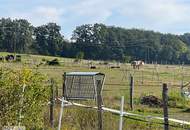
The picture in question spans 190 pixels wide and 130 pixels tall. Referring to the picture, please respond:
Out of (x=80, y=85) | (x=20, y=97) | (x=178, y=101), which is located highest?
(x=20, y=97)

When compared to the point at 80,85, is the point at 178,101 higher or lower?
lower

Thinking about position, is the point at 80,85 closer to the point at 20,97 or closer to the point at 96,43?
the point at 20,97

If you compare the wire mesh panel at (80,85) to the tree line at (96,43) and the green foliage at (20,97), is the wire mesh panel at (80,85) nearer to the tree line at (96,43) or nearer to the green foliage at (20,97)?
the green foliage at (20,97)

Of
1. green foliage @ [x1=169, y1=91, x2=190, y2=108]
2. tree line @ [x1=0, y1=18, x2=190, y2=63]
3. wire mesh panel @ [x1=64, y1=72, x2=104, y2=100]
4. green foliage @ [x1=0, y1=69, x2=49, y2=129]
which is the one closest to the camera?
green foliage @ [x1=0, y1=69, x2=49, y2=129]

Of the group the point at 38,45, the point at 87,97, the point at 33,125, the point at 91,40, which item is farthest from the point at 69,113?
the point at 91,40

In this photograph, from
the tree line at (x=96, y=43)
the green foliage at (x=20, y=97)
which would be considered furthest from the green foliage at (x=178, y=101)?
the tree line at (x=96, y=43)

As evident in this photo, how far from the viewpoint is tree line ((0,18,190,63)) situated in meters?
134

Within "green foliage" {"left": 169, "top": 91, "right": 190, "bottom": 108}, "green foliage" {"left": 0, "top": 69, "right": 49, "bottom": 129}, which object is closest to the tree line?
"green foliage" {"left": 169, "top": 91, "right": 190, "bottom": 108}

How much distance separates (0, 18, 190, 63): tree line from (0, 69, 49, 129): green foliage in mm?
109156

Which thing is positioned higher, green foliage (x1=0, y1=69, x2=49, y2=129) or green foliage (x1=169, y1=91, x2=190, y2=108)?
green foliage (x1=0, y1=69, x2=49, y2=129)

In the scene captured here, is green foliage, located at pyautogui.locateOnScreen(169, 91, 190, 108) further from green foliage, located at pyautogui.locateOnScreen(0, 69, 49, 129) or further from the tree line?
the tree line

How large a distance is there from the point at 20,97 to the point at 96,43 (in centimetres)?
13725

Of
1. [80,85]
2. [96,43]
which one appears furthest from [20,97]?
[96,43]

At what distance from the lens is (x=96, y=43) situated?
491 feet
